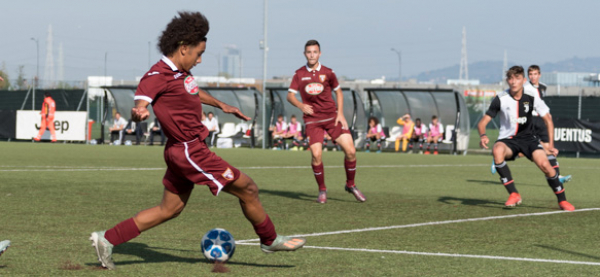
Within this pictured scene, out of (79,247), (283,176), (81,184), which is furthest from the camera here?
(283,176)

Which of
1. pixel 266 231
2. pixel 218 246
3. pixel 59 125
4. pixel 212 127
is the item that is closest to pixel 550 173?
pixel 266 231

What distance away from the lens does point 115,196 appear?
459 inches

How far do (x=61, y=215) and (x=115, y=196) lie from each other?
2307 mm

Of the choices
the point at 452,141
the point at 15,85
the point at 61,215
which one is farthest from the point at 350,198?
the point at 15,85

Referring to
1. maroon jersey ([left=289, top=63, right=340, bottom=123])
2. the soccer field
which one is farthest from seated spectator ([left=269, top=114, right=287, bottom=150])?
maroon jersey ([left=289, top=63, right=340, bottom=123])

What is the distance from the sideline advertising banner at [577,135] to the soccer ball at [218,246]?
24.1 meters

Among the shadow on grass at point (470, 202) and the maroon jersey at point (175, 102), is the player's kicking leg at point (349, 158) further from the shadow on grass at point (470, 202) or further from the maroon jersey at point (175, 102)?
the maroon jersey at point (175, 102)

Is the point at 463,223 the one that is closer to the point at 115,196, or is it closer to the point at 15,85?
the point at 115,196

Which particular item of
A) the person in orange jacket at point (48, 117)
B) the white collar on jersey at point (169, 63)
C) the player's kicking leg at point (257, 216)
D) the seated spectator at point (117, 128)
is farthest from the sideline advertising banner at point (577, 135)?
the white collar on jersey at point (169, 63)

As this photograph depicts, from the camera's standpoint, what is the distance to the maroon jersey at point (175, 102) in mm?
5918

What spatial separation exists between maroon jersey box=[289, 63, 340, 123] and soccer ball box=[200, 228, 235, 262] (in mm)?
5464

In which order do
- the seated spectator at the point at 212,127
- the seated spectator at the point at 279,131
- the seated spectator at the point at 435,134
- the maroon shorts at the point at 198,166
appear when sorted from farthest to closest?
the seated spectator at the point at 212,127 < the seated spectator at the point at 279,131 < the seated spectator at the point at 435,134 < the maroon shorts at the point at 198,166

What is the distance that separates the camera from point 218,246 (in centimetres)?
634

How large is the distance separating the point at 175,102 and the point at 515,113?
6.01 metres
